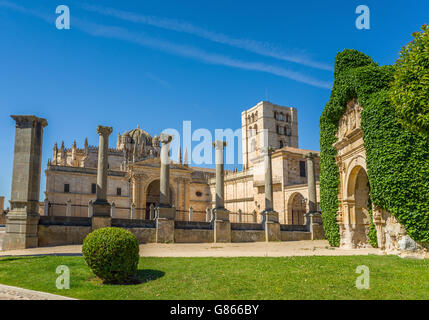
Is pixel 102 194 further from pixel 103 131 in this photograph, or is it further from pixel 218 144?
pixel 218 144

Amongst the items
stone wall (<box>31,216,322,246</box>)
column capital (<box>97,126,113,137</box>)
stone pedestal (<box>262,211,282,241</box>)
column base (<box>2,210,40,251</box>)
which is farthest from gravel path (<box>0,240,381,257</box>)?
column capital (<box>97,126,113,137</box>)

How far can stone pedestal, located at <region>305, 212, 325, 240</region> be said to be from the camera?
24531mm

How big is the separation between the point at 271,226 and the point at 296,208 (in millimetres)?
17622

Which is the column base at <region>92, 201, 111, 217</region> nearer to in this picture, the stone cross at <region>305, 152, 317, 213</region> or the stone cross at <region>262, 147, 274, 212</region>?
the stone cross at <region>262, 147, 274, 212</region>

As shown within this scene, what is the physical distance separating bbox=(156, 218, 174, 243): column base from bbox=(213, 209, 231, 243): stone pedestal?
279 cm

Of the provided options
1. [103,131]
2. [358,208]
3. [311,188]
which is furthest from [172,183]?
[358,208]

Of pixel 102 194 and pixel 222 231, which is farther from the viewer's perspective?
pixel 222 231

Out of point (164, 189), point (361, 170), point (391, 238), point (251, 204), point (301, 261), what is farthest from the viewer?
point (251, 204)

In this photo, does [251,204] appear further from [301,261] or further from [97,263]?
[97,263]

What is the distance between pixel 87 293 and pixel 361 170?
14.0m

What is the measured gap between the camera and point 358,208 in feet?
57.7

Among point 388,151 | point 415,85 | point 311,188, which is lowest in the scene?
point 311,188

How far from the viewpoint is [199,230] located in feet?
69.0
